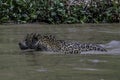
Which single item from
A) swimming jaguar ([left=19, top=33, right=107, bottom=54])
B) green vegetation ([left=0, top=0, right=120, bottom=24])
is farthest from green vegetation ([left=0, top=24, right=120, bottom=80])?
green vegetation ([left=0, top=0, right=120, bottom=24])

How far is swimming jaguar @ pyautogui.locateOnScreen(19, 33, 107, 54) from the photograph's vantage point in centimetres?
991

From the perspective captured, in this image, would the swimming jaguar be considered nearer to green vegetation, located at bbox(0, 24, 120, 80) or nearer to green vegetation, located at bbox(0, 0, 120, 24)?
green vegetation, located at bbox(0, 24, 120, 80)

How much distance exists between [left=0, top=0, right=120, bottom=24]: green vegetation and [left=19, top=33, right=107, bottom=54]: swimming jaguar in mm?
7389

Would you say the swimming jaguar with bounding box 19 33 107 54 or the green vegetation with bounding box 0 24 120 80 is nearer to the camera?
the green vegetation with bounding box 0 24 120 80

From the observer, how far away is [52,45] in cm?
1002

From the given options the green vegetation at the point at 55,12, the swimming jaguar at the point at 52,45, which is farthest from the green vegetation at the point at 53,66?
the green vegetation at the point at 55,12

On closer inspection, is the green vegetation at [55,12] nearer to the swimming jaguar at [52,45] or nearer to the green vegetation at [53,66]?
the green vegetation at [53,66]

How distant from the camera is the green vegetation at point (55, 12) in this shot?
17.8 metres

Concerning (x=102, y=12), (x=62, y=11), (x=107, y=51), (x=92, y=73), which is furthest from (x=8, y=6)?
(x=92, y=73)

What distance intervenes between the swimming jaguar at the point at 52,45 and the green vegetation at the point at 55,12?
7.39 meters

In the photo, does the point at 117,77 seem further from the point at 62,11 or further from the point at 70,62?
the point at 62,11

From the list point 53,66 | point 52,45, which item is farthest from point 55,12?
point 53,66

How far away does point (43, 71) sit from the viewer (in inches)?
291

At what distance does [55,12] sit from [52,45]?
8.26 meters
